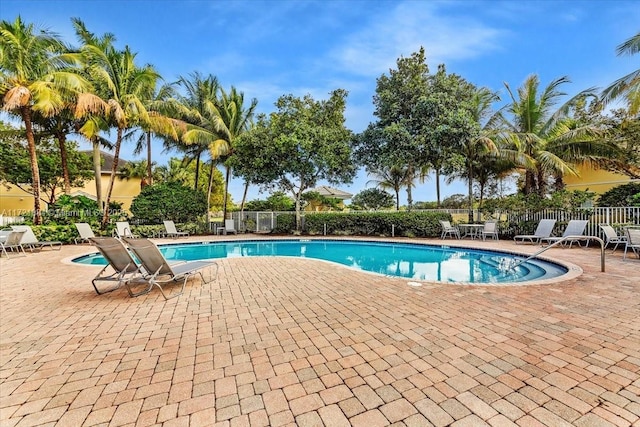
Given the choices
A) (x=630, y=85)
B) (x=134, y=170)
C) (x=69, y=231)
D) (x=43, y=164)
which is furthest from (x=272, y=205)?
(x=630, y=85)

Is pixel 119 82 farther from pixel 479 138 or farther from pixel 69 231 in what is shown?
pixel 479 138

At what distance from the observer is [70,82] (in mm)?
12836

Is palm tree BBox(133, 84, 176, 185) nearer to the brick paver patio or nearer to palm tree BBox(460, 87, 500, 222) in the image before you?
the brick paver patio

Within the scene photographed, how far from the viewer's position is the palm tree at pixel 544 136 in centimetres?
1438

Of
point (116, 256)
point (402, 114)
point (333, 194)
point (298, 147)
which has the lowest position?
point (116, 256)

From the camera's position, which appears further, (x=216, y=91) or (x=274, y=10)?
(x=216, y=91)

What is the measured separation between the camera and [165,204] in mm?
16812

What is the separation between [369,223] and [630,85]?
441 inches

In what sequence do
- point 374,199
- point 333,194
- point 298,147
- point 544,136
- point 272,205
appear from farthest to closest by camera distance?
1. point 333,194
2. point 374,199
3. point 272,205
4. point 544,136
5. point 298,147

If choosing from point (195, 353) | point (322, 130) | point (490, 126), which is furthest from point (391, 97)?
point (195, 353)

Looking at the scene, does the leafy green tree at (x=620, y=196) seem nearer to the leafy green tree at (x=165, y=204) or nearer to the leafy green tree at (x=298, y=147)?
the leafy green tree at (x=298, y=147)

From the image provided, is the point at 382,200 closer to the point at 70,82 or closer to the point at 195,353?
the point at 70,82

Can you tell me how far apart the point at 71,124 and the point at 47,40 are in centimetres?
538

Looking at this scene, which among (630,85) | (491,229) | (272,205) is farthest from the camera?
(272,205)
